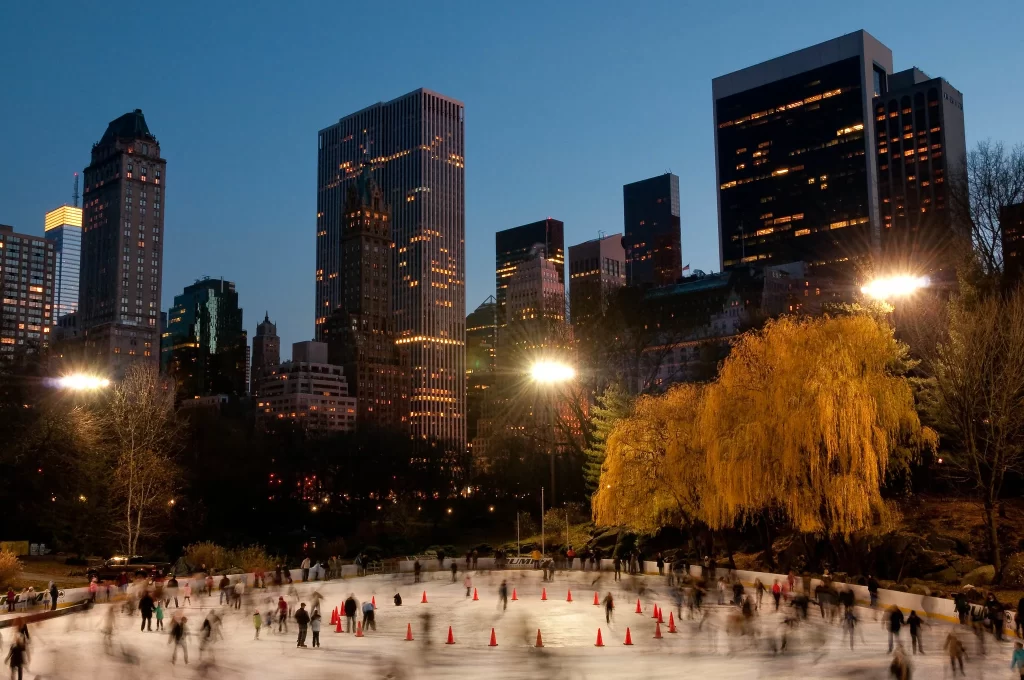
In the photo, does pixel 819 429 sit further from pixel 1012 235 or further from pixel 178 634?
pixel 1012 235

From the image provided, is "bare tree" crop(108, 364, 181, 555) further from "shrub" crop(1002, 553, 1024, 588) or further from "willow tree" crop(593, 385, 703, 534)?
"shrub" crop(1002, 553, 1024, 588)

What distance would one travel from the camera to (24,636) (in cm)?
2211

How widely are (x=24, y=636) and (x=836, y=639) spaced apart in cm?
2212

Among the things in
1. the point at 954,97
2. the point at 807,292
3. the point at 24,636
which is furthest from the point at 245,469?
the point at 954,97

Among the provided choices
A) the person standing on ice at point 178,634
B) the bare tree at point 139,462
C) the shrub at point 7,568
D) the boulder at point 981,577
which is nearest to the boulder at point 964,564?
the boulder at point 981,577

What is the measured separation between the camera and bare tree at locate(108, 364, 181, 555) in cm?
5578

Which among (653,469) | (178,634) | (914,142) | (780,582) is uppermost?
(914,142)

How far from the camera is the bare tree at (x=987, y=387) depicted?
3884 cm

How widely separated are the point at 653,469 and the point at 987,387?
16603 mm

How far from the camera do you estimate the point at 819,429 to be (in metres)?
38.3

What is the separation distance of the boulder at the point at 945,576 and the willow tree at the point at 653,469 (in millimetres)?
12196

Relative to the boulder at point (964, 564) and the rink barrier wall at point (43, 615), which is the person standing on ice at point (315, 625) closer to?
the rink barrier wall at point (43, 615)

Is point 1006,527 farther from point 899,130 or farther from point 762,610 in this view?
point 899,130

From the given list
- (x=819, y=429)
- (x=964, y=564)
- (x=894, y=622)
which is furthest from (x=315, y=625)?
(x=964, y=564)
